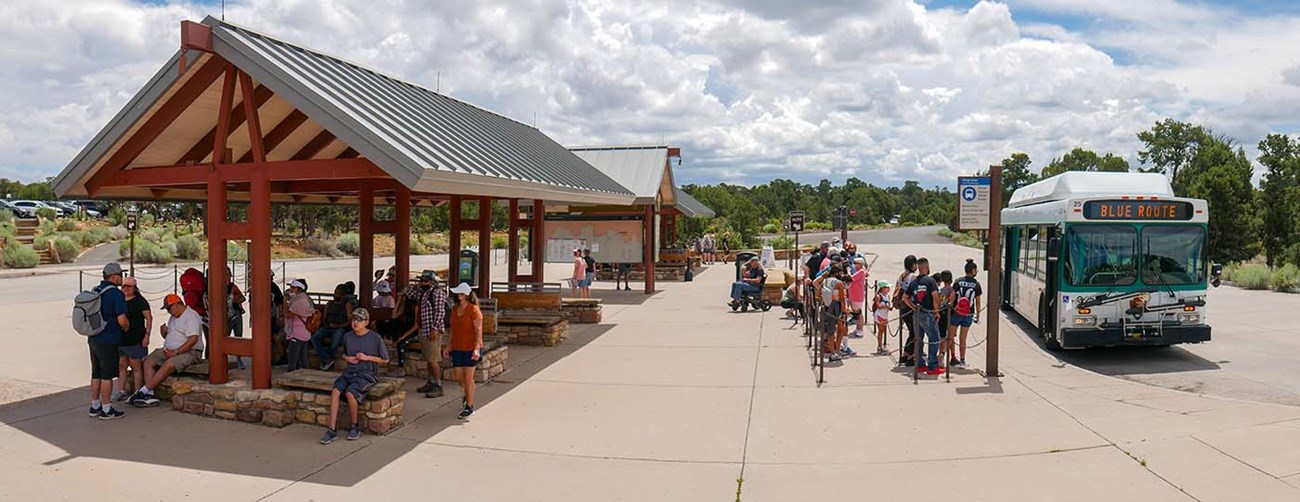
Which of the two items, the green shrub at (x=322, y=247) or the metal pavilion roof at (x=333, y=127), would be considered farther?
the green shrub at (x=322, y=247)

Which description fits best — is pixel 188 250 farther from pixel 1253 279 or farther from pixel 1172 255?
pixel 1253 279

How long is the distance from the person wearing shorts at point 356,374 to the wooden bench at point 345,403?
7cm

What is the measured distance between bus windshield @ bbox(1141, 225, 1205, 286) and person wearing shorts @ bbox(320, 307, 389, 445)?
10.4 metres

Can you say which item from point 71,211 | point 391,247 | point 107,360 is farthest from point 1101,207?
point 71,211

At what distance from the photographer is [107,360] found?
8578 millimetres

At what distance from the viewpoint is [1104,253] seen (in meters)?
11.9

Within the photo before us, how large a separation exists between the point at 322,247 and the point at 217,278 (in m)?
39.5

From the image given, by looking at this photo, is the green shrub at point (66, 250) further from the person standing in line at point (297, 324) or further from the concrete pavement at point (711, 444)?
the person standing in line at point (297, 324)

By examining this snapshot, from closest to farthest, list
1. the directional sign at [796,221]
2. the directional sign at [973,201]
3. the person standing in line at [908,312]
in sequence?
the directional sign at [973,201] < the person standing in line at [908,312] < the directional sign at [796,221]

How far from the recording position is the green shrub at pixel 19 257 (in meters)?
32.0

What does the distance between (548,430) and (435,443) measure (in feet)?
3.61

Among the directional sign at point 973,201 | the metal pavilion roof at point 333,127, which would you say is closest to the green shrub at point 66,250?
the metal pavilion roof at point 333,127

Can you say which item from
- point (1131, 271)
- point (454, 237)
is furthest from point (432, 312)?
point (1131, 271)

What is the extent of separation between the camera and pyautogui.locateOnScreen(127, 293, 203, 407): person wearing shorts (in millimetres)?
9000
